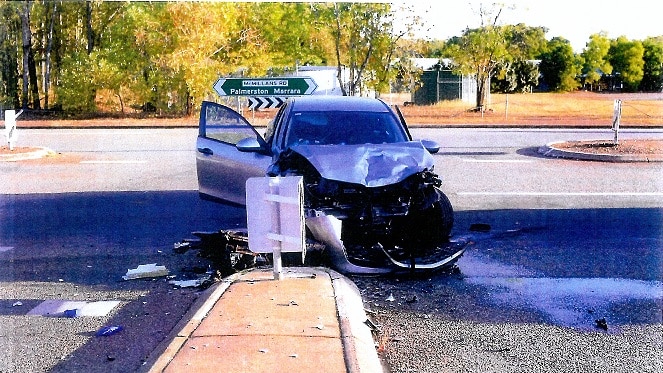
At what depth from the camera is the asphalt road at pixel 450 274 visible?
15.0 ft

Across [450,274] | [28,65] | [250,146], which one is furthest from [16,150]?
[450,274]

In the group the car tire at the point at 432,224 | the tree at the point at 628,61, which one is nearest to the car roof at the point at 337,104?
the car tire at the point at 432,224

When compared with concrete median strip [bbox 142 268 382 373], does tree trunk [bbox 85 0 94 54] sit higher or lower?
higher

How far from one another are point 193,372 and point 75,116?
2539cm

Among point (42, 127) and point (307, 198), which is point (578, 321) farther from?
point (42, 127)

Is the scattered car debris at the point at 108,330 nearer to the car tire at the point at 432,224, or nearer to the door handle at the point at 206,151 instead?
the car tire at the point at 432,224

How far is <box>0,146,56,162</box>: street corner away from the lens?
1544cm

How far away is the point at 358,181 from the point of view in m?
6.47

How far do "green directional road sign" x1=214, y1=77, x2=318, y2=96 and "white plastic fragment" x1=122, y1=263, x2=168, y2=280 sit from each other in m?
8.19

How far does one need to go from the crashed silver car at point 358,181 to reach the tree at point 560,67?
105 feet

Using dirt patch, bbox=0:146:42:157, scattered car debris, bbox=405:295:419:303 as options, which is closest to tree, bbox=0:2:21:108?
dirt patch, bbox=0:146:42:157

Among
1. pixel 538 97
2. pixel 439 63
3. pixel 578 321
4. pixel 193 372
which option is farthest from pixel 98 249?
pixel 538 97

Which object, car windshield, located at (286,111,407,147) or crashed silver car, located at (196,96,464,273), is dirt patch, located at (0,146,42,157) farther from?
car windshield, located at (286,111,407,147)

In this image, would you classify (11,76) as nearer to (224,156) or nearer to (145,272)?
(224,156)
